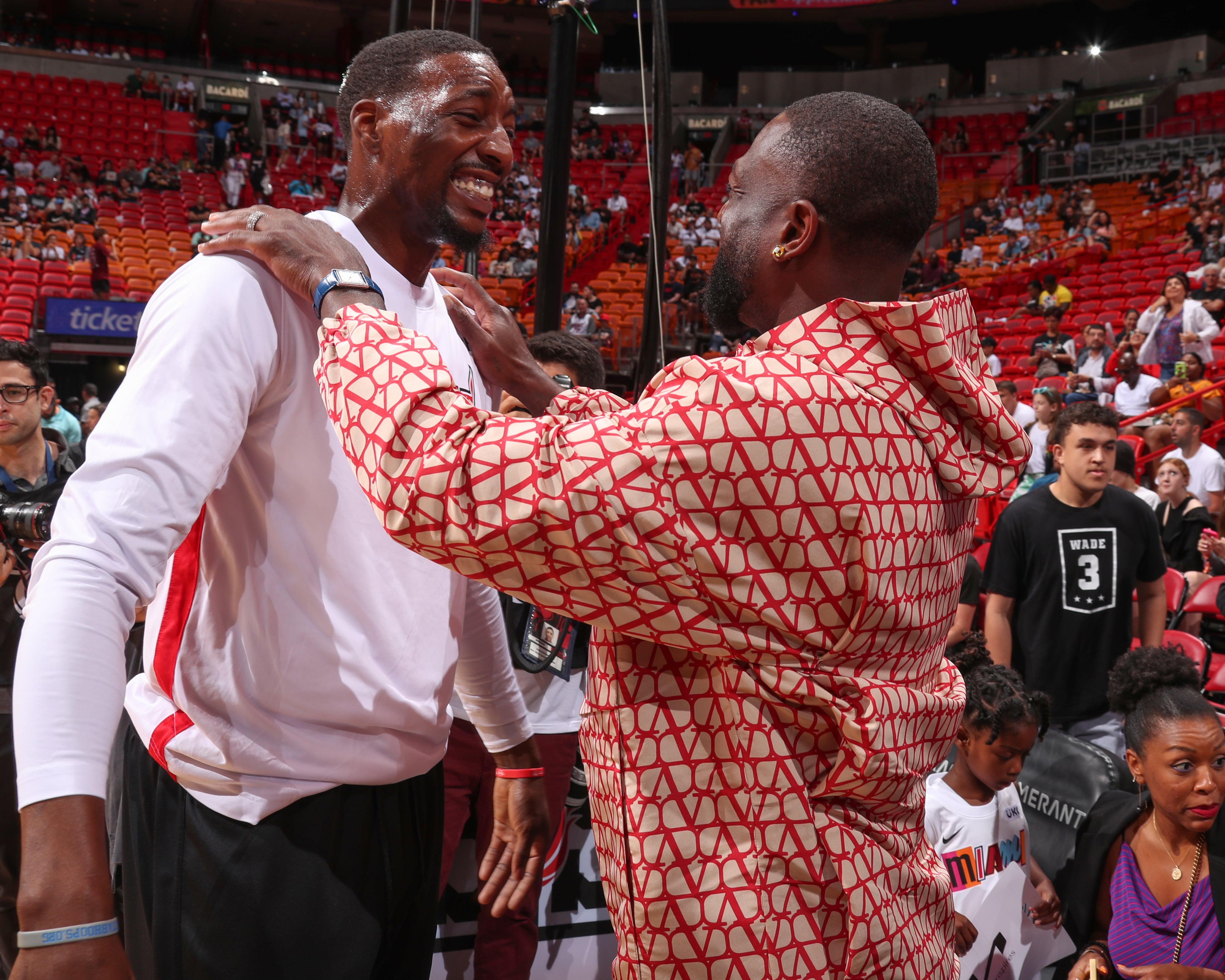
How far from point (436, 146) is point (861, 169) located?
613 mm

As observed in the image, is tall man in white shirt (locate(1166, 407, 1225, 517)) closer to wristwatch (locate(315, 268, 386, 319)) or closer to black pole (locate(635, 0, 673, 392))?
black pole (locate(635, 0, 673, 392))

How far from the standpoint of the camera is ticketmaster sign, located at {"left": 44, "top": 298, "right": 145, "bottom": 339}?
42.4 feet

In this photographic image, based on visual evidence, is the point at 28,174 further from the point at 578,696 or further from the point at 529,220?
the point at 578,696

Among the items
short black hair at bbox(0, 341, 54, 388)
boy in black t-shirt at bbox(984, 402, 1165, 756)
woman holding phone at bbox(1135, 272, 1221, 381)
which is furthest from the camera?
woman holding phone at bbox(1135, 272, 1221, 381)

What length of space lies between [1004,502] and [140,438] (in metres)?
7.32

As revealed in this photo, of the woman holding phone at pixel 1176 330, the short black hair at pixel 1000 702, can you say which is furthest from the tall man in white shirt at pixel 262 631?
the woman holding phone at pixel 1176 330

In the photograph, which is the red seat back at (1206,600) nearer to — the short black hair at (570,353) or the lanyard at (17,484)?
the short black hair at (570,353)

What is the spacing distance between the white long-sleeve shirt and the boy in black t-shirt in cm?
308

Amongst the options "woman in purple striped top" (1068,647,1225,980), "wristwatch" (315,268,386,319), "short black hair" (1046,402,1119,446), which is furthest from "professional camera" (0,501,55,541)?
"short black hair" (1046,402,1119,446)

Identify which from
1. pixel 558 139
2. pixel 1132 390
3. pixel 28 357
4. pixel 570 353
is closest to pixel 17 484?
pixel 28 357

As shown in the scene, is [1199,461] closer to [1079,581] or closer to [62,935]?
[1079,581]

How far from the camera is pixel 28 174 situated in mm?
17469

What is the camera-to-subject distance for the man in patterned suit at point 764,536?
1.05 meters

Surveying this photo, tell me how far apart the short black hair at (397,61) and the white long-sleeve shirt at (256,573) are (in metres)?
0.42
